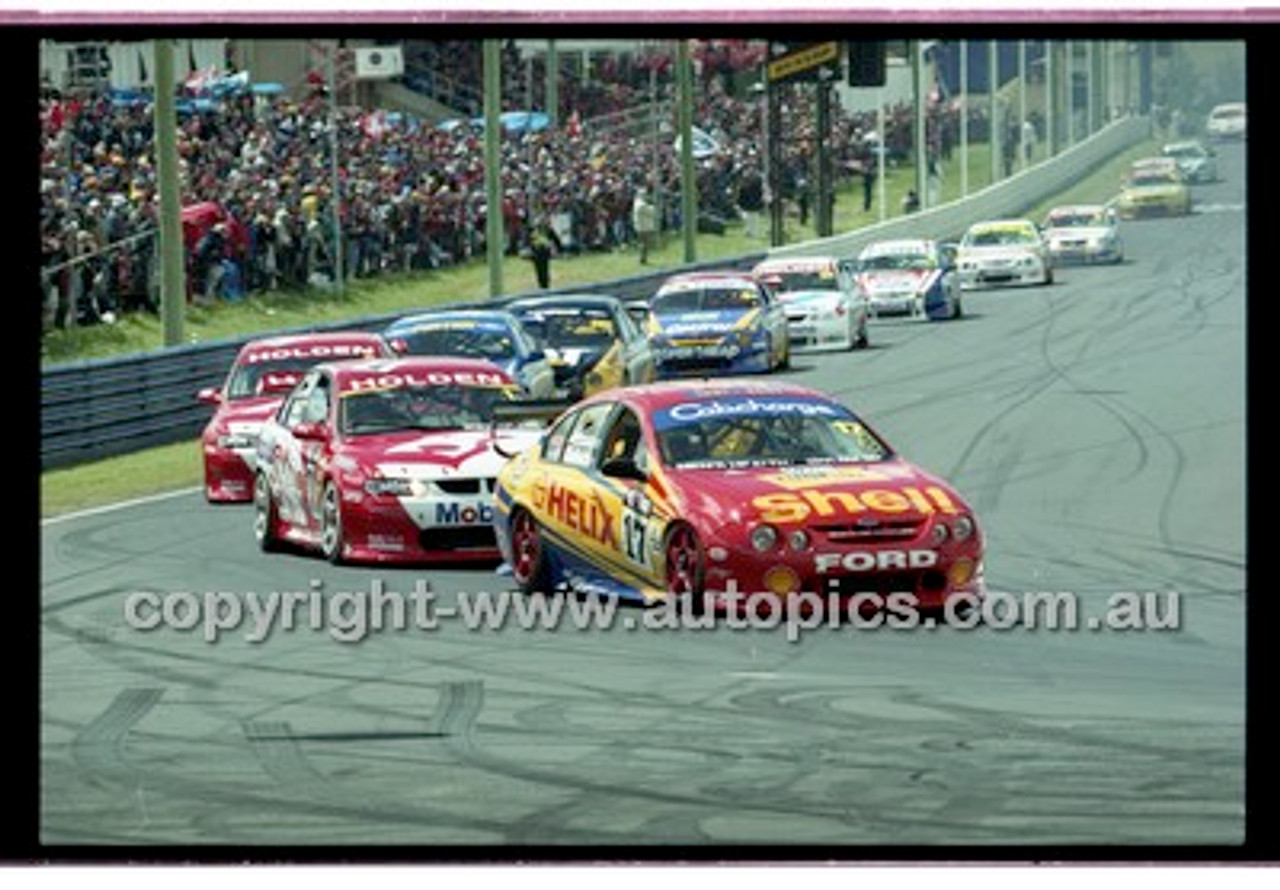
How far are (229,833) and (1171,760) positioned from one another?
290cm

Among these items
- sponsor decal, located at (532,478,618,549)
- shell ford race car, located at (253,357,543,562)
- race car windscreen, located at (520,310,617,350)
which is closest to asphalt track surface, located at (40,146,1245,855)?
race car windscreen, located at (520,310,617,350)

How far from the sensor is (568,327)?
45.6ft

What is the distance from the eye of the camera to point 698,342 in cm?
1450

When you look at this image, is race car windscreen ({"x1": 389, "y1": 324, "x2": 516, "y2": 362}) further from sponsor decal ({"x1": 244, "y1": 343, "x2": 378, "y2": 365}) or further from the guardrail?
the guardrail

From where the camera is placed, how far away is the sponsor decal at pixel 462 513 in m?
16.1

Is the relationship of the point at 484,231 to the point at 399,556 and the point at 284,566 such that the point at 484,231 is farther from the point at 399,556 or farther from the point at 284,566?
the point at 399,556

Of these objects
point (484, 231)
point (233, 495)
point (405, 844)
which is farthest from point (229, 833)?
point (233, 495)

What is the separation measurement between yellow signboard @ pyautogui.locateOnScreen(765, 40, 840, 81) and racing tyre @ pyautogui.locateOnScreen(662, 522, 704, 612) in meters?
2.61

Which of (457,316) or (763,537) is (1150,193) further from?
(457,316)

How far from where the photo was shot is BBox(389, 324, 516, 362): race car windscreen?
14.3m

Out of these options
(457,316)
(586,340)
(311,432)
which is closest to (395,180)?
(457,316)

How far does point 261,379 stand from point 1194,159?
3618 mm

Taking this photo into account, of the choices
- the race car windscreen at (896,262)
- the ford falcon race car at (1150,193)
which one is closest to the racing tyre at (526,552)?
the race car windscreen at (896,262)

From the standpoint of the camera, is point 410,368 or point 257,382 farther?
point 410,368
